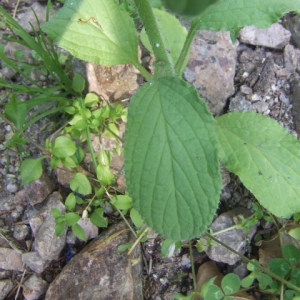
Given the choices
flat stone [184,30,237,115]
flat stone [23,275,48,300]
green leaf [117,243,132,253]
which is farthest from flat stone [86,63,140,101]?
flat stone [23,275,48,300]

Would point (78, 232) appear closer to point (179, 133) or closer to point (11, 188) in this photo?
point (11, 188)

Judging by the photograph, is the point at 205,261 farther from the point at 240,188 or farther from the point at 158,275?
the point at 240,188

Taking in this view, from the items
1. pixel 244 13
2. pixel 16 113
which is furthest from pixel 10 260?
pixel 244 13

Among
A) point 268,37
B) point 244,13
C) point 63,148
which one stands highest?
point 244,13

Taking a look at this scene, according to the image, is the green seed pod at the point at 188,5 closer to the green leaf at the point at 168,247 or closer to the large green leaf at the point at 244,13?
the large green leaf at the point at 244,13

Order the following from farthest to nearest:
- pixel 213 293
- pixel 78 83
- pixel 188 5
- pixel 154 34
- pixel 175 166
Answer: pixel 78 83, pixel 213 293, pixel 154 34, pixel 175 166, pixel 188 5

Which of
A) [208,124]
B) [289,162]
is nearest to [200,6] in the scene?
[208,124]

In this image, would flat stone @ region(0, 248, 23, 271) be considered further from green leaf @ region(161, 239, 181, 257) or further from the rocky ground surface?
green leaf @ region(161, 239, 181, 257)
